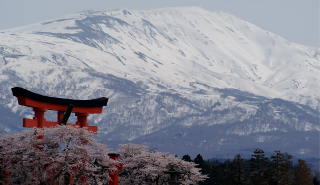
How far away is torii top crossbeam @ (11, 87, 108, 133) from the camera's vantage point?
33.6m

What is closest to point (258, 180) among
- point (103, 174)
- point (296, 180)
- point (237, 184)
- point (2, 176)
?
point (237, 184)

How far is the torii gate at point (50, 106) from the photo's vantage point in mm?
33625

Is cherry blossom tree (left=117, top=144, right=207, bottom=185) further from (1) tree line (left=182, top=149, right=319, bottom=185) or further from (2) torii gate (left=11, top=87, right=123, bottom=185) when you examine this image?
(1) tree line (left=182, top=149, right=319, bottom=185)

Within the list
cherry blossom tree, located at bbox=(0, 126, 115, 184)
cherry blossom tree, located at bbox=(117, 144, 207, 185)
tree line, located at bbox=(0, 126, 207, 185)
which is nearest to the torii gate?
tree line, located at bbox=(0, 126, 207, 185)

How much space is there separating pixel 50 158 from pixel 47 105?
171 inches

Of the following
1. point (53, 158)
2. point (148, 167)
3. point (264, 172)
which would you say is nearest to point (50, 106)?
point (53, 158)

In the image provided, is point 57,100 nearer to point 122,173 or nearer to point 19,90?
point 19,90

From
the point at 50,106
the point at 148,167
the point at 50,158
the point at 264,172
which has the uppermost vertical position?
the point at 50,106

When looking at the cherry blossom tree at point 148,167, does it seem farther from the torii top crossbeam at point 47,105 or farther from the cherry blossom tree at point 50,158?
the cherry blossom tree at point 50,158

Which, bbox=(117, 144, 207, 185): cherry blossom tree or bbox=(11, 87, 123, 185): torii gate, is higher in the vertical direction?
bbox=(11, 87, 123, 185): torii gate

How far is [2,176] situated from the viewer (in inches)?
1356

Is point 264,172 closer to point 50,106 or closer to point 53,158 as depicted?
point 50,106

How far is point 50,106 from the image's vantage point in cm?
3556

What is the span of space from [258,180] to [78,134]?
40.6 metres
